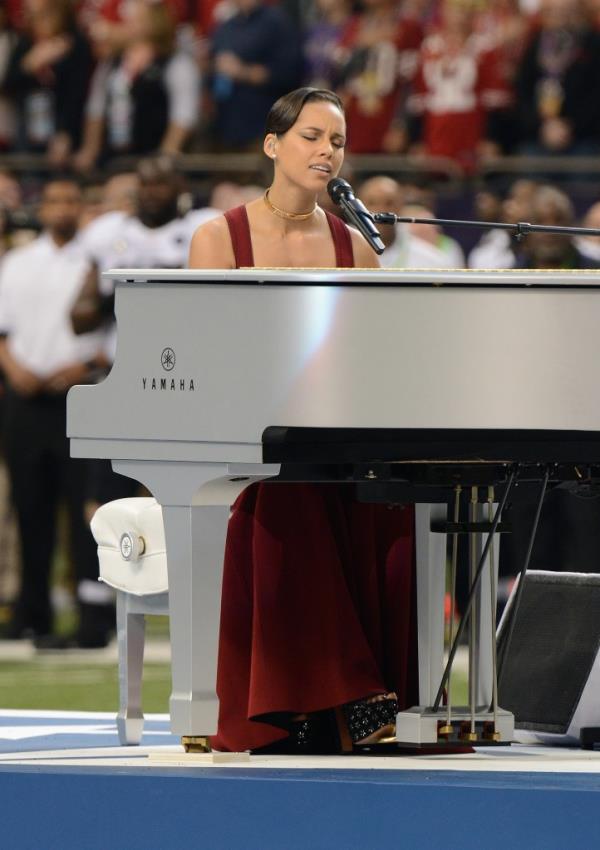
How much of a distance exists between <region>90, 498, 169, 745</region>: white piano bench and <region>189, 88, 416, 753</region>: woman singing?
51 cm

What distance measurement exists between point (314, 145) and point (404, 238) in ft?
14.2

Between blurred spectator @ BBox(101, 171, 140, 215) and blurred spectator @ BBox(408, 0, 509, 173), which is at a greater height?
blurred spectator @ BBox(408, 0, 509, 173)

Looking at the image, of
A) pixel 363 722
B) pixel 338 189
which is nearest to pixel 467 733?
pixel 363 722

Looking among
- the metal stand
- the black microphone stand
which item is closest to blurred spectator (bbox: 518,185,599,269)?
the metal stand

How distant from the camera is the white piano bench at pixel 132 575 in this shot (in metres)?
5.93

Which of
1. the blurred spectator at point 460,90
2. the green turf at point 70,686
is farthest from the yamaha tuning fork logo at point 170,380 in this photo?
the blurred spectator at point 460,90

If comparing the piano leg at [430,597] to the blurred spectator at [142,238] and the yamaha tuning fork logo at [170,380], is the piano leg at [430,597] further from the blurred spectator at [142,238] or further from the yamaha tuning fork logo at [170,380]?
the blurred spectator at [142,238]

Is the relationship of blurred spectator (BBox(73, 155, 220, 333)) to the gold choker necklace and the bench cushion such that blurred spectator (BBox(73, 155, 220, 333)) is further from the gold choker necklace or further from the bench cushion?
the gold choker necklace

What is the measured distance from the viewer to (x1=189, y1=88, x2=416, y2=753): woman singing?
17.6 ft

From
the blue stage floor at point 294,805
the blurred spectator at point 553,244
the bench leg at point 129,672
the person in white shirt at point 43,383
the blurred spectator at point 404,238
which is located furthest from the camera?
the person in white shirt at point 43,383

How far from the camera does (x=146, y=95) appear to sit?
12594mm

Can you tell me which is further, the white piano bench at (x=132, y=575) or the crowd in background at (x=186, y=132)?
the crowd in background at (x=186, y=132)

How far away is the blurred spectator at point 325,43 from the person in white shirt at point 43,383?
2547 mm

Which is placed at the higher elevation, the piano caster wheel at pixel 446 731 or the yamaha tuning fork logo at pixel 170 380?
the yamaha tuning fork logo at pixel 170 380
